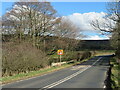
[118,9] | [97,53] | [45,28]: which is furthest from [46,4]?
[97,53]

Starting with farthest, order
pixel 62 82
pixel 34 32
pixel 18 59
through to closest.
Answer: pixel 34 32
pixel 18 59
pixel 62 82

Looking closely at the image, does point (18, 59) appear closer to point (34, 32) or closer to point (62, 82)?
point (62, 82)

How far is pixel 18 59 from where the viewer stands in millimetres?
21594

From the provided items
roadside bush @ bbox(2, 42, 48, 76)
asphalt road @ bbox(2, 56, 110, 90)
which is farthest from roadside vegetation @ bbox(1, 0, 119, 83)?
asphalt road @ bbox(2, 56, 110, 90)

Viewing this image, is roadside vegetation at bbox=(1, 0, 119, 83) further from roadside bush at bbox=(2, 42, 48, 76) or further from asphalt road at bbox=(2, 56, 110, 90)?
asphalt road at bbox=(2, 56, 110, 90)

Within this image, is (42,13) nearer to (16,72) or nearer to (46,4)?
(46,4)

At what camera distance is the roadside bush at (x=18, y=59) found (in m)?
20.1

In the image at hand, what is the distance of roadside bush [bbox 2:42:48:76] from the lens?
20109 millimetres

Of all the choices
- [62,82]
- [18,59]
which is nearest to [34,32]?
[18,59]

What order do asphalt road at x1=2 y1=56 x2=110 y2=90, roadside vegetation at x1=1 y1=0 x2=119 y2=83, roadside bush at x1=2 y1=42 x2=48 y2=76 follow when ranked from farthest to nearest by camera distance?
1. roadside vegetation at x1=1 y1=0 x2=119 y2=83
2. roadside bush at x1=2 y1=42 x2=48 y2=76
3. asphalt road at x1=2 y1=56 x2=110 y2=90

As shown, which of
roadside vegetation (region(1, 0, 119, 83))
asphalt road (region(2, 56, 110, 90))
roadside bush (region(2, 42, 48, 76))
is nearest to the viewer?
asphalt road (region(2, 56, 110, 90))

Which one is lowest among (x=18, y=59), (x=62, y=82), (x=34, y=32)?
(x=62, y=82)

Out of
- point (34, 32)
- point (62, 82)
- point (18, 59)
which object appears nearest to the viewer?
point (62, 82)

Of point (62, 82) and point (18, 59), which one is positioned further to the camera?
point (18, 59)
